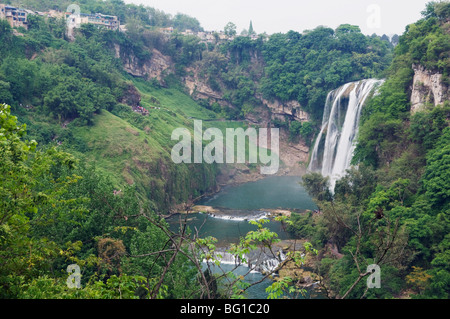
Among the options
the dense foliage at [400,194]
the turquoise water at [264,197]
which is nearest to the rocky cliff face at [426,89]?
the dense foliage at [400,194]

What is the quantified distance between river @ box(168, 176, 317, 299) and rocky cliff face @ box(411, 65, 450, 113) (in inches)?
392

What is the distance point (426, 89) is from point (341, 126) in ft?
46.3

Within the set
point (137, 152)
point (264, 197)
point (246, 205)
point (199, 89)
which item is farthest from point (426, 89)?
point (199, 89)

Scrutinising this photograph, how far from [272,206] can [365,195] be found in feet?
40.9

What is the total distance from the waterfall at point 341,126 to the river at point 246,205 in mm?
3740

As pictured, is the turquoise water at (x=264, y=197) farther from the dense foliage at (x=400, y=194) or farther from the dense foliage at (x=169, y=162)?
the dense foliage at (x=400, y=194)

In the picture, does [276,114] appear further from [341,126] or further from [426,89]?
[426,89]

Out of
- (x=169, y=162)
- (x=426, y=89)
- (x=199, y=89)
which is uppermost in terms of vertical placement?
(x=199, y=89)

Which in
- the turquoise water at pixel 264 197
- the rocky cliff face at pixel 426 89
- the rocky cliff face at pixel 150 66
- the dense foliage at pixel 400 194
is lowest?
the turquoise water at pixel 264 197

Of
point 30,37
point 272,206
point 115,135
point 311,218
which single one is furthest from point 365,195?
point 30,37

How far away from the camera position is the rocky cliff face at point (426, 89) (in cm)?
2642

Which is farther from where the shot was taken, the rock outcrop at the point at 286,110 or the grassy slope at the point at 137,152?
the rock outcrop at the point at 286,110

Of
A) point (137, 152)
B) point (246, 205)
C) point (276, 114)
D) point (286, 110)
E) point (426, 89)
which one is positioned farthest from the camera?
point (276, 114)

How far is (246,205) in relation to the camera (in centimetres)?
3741
